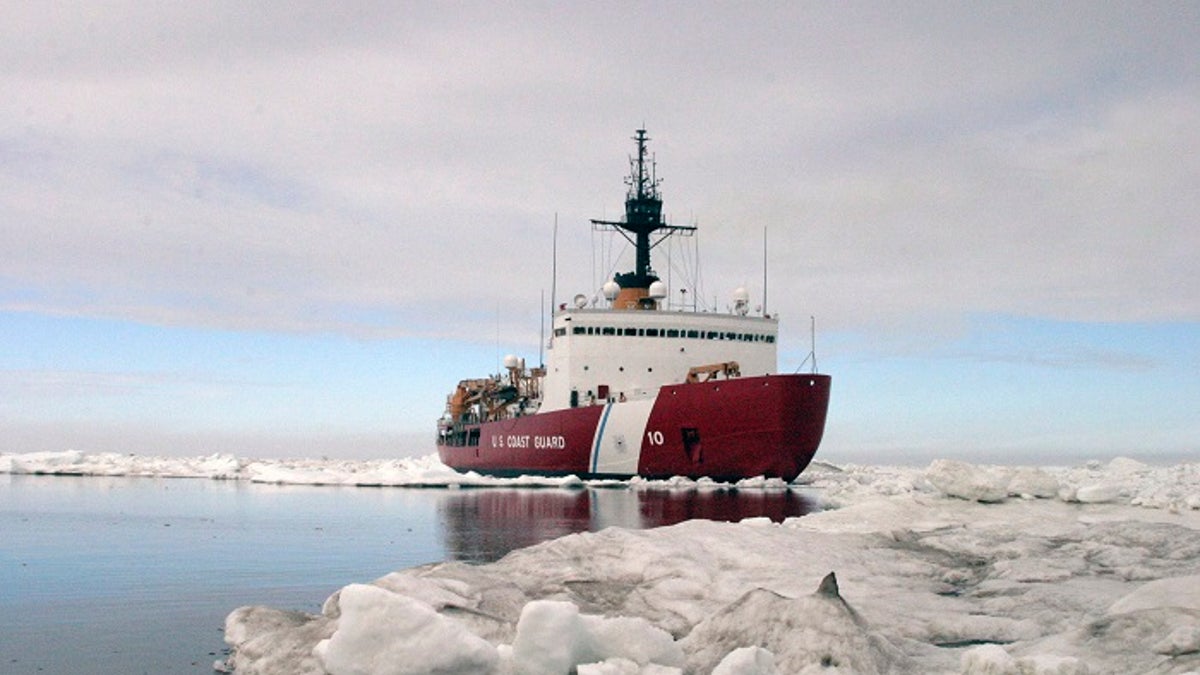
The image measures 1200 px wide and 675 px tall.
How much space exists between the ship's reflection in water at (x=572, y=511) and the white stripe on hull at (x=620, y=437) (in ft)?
5.87

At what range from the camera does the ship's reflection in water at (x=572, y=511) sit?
20.1 metres

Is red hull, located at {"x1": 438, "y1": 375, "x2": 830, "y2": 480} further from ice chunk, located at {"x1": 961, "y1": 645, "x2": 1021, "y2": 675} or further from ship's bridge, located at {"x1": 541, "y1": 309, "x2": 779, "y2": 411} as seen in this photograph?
ice chunk, located at {"x1": 961, "y1": 645, "x2": 1021, "y2": 675}

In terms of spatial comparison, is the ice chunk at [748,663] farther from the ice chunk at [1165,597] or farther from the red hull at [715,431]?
the red hull at [715,431]

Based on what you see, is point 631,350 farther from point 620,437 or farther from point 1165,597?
point 1165,597

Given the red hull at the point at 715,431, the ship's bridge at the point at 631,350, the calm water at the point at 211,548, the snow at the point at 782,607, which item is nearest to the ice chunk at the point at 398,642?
the snow at the point at 782,607

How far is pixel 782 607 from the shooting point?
27.3 ft

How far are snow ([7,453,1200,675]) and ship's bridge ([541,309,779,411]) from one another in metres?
24.8

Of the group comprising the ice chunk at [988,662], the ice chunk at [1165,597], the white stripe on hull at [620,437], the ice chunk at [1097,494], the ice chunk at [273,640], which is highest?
the white stripe on hull at [620,437]

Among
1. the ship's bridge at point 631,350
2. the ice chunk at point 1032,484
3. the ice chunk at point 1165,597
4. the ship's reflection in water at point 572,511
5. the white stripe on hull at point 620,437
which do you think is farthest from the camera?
the ship's bridge at point 631,350

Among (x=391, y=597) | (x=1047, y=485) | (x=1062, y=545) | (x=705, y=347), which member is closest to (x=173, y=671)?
(x=391, y=597)

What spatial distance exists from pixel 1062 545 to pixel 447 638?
9.04 metres

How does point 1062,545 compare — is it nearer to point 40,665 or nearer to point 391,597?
point 391,597

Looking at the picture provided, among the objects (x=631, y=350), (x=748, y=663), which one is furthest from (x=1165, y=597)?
(x=631, y=350)

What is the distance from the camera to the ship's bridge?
138 ft
